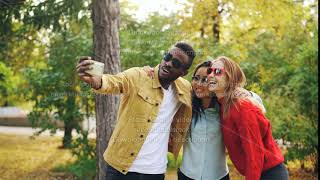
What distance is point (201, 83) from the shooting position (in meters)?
3.14

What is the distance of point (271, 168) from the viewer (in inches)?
116

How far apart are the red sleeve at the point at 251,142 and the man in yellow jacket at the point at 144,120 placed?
0.49 meters

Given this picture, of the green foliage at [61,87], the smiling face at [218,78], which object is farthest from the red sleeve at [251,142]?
the green foliage at [61,87]

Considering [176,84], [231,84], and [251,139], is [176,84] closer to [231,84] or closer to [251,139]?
[231,84]

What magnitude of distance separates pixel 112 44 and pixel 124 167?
2.77 metres

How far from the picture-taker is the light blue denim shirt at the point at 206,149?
10.1 feet

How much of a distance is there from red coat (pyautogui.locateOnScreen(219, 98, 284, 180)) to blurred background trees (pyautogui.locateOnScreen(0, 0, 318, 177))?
4292 mm

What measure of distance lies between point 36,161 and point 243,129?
9.15 meters

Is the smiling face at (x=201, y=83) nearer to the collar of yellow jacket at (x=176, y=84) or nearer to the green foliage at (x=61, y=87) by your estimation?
the collar of yellow jacket at (x=176, y=84)

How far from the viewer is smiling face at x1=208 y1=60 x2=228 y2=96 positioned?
2.98 meters

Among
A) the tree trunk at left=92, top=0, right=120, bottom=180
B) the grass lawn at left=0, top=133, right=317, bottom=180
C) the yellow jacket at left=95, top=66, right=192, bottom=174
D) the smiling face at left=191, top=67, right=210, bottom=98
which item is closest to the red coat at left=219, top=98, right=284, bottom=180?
the smiling face at left=191, top=67, right=210, bottom=98

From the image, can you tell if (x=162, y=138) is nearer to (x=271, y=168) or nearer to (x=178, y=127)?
(x=178, y=127)

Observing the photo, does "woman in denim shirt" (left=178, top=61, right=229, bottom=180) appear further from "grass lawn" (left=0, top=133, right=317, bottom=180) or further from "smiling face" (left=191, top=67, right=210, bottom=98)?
"grass lawn" (left=0, top=133, right=317, bottom=180)

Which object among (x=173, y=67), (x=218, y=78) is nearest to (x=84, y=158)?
(x=173, y=67)
